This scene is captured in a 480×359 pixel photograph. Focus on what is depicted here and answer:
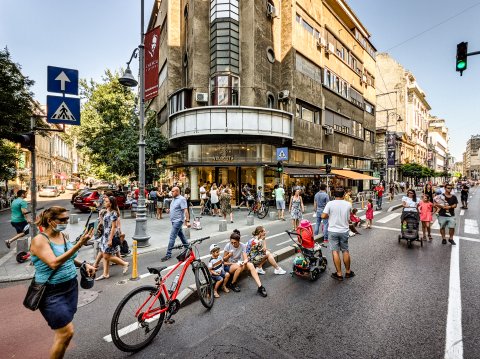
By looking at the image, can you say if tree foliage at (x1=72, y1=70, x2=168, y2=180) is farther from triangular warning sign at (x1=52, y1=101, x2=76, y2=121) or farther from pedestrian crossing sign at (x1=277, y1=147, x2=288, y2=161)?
triangular warning sign at (x1=52, y1=101, x2=76, y2=121)

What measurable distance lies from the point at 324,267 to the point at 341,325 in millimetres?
2228

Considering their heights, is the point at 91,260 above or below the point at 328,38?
below

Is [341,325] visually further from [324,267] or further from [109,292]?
[109,292]

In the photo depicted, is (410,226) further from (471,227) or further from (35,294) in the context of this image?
(35,294)

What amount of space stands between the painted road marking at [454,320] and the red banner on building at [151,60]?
921 cm

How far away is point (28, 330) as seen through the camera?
3742 mm

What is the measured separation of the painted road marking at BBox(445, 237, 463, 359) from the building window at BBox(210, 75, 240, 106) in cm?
1622

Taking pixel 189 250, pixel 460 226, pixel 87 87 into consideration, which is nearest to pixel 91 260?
pixel 189 250

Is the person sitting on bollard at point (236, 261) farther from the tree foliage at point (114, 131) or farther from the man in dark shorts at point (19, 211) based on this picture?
the tree foliage at point (114, 131)

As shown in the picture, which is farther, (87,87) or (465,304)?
(87,87)

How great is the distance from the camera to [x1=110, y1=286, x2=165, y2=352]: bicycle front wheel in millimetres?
3127

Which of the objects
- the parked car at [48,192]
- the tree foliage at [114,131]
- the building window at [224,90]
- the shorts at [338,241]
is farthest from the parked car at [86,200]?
the parked car at [48,192]

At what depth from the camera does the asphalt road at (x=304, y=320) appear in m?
3.21

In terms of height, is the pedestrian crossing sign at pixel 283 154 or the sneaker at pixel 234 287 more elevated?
the pedestrian crossing sign at pixel 283 154
